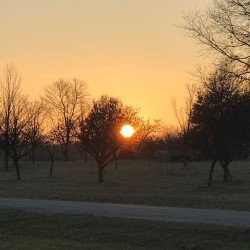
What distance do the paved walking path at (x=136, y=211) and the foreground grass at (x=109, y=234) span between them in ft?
3.26

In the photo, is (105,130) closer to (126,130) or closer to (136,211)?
(126,130)

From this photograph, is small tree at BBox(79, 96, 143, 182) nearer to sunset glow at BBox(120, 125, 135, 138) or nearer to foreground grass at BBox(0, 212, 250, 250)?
sunset glow at BBox(120, 125, 135, 138)

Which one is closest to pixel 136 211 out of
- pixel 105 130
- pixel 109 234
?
pixel 109 234

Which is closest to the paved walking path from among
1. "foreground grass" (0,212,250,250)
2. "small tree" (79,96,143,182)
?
"foreground grass" (0,212,250,250)

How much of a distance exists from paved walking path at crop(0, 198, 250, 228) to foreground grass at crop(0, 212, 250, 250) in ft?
3.26

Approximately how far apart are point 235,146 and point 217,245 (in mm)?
25085

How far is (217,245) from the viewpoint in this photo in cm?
1042

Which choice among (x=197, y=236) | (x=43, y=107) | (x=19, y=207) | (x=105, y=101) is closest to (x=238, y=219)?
(x=197, y=236)

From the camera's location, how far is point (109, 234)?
1201 centimetres

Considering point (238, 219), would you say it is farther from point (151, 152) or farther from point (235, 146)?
point (151, 152)

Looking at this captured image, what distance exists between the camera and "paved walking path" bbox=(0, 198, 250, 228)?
1409 centimetres

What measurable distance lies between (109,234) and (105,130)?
24.9 meters

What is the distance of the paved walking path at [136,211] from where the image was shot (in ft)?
46.2

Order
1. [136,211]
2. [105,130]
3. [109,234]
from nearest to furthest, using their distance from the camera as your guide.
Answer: [109,234]
[136,211]
[105,130]
